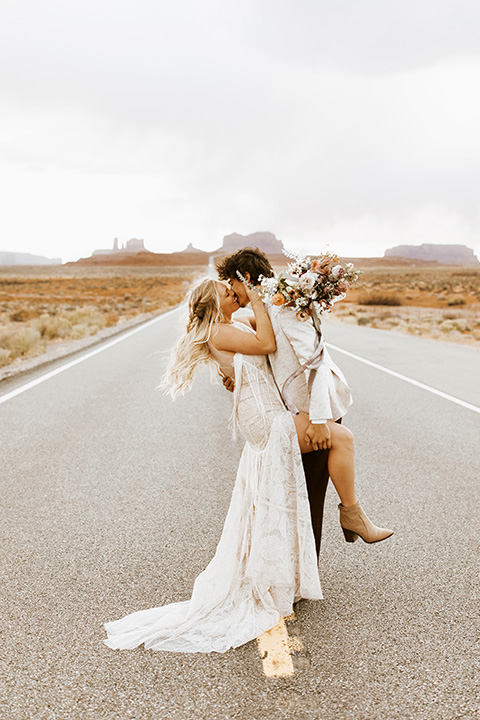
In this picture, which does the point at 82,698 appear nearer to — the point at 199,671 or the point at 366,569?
the point at 199,671

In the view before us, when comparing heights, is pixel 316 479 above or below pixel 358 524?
above

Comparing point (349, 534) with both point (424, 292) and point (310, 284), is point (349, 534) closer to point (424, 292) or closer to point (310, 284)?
point (310, 284)

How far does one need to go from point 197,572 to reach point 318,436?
3.74 feet

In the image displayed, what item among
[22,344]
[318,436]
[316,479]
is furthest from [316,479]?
[22,344]

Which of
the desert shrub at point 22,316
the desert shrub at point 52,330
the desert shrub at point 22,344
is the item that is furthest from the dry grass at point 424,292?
the desert shrub at point 22,316

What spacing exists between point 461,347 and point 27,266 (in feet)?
548

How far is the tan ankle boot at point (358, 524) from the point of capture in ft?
11.1

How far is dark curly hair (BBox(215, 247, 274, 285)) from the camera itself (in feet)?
10.5

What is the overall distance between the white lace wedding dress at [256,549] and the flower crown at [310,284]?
37 centimetres

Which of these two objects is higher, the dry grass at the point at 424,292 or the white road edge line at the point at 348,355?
the white road edge line at the point at 348,355

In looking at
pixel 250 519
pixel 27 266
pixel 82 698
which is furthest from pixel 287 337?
pixel 27 266

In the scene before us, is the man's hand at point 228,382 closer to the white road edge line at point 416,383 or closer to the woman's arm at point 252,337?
the woman's arm at point 252,337

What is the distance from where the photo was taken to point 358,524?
3.40 metres

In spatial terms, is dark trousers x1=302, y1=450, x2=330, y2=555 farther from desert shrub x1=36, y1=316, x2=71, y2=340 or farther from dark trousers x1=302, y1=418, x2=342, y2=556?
desert shrub x1=36, y1=316, x2=71, y2=340
